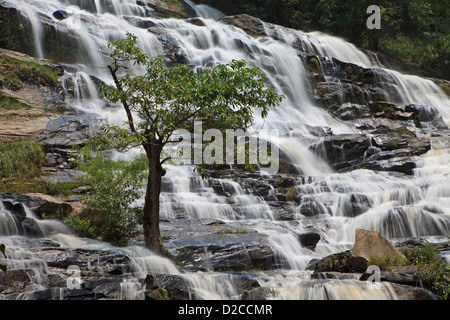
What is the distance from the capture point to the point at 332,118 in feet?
→ 89.4

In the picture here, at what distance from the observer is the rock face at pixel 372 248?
11312 mm

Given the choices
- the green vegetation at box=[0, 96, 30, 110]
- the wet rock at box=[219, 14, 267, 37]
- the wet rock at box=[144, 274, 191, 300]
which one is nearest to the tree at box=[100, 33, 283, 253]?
the wet rock at box=[144, 274, 191, 300]

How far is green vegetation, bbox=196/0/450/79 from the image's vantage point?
115ft

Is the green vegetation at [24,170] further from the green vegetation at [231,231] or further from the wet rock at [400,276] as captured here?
the wet rock at [400,276]

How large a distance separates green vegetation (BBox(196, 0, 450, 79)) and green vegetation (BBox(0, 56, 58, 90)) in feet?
69.7

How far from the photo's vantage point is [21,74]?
810 inches

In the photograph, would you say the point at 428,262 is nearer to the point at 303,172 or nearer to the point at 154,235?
the point at 154,235

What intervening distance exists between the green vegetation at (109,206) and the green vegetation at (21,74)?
351 inches

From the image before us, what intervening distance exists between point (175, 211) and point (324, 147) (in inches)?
353

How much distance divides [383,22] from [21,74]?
25.5 meters

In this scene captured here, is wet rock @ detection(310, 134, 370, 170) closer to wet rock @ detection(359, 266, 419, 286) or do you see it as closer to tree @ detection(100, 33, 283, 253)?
tree @ detection(100, 33, 283, 253)

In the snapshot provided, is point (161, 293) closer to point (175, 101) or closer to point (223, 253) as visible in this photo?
point (223, 253)

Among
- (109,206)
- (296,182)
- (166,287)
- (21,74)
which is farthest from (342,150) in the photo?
(166,287)
